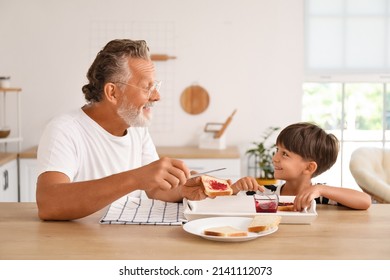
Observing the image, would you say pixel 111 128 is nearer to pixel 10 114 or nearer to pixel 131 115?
pixel 131 115

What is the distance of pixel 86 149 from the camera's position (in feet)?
8.11

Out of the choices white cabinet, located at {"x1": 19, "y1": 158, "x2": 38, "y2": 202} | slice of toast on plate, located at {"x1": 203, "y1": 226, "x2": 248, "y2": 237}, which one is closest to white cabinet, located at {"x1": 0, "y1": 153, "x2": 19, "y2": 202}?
white cabinet, located at {"x1": 19, "y1": 158, "x2": 38, "y2": 202}

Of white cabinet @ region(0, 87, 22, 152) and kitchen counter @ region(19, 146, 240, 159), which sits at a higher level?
white cabinet @ region(0, 87, 22, 152)

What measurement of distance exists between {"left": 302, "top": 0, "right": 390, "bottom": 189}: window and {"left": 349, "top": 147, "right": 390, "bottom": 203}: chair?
3.15 feet

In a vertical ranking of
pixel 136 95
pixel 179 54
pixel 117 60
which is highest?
pixel 179 54

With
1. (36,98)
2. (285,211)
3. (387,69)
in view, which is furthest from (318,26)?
(285,211)

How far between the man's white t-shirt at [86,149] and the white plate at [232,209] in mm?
476

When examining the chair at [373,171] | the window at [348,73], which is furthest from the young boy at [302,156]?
the window at [348,73]

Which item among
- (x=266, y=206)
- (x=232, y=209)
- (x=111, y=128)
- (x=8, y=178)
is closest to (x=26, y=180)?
(x=8, y=178)

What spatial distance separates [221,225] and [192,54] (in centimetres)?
326

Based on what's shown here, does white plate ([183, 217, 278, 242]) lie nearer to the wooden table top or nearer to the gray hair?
the wooden table top

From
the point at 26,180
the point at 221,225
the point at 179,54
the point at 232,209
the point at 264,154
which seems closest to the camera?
the point at 221,225

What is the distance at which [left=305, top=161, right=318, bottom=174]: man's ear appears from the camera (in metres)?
2.65

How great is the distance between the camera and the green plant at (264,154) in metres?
4.68
